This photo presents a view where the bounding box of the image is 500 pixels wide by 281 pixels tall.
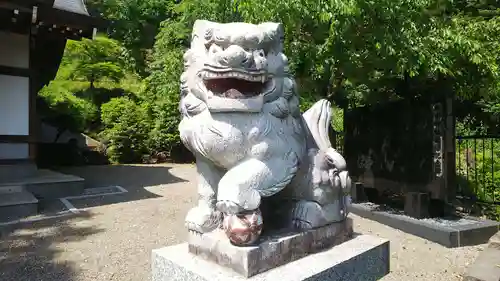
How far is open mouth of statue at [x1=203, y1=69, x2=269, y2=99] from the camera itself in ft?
6.13

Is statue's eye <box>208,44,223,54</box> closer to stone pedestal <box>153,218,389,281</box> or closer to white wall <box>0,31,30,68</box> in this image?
stone pedestal <box>153,218,389,281</box>

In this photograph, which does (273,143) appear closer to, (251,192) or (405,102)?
(251,192)

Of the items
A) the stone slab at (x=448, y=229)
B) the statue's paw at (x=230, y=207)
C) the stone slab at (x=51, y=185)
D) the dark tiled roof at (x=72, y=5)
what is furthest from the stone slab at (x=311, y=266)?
the dark tiled roof at (x=72, y=5)

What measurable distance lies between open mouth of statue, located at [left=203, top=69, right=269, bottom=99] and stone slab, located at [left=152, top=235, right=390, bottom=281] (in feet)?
2.82

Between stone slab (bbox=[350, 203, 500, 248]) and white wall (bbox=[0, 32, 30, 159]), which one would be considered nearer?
stone slab (bbox=[350, 203, 500, 248])

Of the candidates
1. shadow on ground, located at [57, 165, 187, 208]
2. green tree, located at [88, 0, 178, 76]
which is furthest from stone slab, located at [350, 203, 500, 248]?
green tree, located at [88, 0, 178, 76]

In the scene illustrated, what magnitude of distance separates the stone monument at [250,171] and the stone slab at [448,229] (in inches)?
93.0

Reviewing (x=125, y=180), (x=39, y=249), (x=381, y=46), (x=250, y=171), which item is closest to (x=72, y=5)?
(x=125, y=180)

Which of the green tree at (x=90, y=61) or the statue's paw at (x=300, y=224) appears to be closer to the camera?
the statue's paw at (x=300, y=224)

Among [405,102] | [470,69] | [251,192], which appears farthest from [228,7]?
[251,192]

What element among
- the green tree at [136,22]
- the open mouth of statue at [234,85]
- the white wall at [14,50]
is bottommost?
the open mouth of statue at [234,85]

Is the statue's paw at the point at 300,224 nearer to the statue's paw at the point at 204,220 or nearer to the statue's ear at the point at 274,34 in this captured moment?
the statue's paw at the point at 204,220

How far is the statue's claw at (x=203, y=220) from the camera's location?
2.00 metres

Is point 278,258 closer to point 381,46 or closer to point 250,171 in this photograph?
point 250,171
